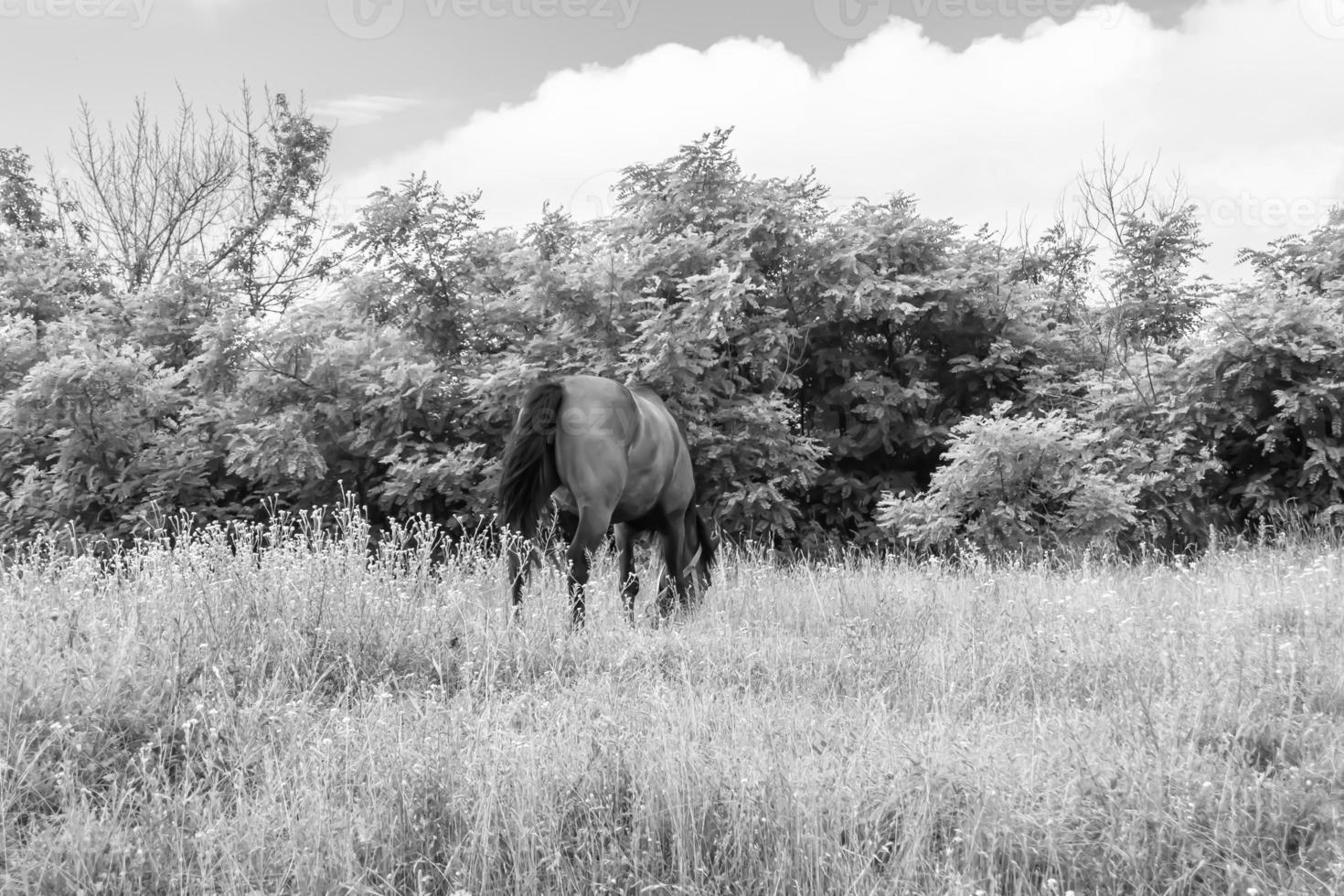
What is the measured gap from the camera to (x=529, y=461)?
244 inches

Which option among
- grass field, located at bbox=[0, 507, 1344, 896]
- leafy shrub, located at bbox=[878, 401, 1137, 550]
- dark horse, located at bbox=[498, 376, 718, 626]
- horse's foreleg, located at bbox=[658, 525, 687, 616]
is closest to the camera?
grass field, located at bbox=[0, 507, 1344, 896]

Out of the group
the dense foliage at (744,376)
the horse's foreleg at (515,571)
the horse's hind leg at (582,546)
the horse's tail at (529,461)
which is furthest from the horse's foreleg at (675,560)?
the dense foliage at (744,376)

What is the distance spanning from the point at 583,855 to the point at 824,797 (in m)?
0.79

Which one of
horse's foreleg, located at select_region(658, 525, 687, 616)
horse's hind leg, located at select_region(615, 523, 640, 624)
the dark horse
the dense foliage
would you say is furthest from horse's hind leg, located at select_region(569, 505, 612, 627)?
the dense foliage

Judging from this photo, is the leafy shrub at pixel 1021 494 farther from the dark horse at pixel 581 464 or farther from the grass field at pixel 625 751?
the dark horse at pixel 581 464

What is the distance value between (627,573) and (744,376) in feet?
16.0

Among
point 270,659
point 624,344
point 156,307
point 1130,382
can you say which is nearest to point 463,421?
point 624,344

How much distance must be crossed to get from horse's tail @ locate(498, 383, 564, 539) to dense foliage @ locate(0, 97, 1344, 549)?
3597mm

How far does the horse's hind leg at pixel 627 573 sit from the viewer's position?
662 cm

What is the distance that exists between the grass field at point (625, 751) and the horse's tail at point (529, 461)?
0.77 meters

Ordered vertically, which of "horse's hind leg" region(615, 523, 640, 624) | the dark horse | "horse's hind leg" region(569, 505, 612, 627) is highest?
the dark horse

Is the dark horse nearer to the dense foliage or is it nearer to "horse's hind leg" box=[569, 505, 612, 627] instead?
"horse's hind leg" box=[569, 505, 612, 627]

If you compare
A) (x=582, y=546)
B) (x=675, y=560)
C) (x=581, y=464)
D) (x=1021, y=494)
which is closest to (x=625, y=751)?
(x=582, y=546)

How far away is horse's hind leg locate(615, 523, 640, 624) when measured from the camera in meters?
6.62
